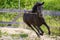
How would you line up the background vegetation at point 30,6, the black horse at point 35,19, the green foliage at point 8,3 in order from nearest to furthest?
the black horse at point 35,19, the background vegetation at point 30,6, the green foliage at point 8,3

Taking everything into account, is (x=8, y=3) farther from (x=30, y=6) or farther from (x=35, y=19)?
(x=35, y=19)

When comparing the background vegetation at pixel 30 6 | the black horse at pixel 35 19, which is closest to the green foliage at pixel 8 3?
the background vegetation at pixel 30 6

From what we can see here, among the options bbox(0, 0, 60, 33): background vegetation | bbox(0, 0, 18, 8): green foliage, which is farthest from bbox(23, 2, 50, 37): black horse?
bbox(0, 0, 18, 8): green foliage

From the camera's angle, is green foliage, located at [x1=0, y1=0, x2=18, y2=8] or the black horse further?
green foliage, located at [x1=0, y1=0, x2=18, y2=8]

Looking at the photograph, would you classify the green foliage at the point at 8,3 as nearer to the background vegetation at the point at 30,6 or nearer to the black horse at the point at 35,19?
the background vegetation at the point at 30,6

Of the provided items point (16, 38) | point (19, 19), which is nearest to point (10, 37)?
point (16, 38)

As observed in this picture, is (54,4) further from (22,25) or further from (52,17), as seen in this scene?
(22,25)

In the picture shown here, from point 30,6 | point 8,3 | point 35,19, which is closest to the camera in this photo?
point 35,19

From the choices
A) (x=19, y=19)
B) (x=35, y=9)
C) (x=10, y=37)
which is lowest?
(x=10, y=37)

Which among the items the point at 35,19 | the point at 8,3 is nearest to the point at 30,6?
the point at 8,3

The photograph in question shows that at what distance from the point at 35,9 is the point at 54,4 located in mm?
2641

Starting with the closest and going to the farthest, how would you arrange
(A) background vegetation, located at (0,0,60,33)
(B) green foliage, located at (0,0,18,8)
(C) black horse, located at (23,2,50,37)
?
(C) black horse, located at (23,2,50,37), (A) background vegetation, located at (0,0,60,33), (B) green foliage, located at (0,0,18,8)

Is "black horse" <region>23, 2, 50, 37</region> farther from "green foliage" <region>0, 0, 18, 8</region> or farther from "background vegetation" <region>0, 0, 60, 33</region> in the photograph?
"green foliage" <region>0, 0, 18, 8</region>

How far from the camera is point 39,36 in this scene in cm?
504
